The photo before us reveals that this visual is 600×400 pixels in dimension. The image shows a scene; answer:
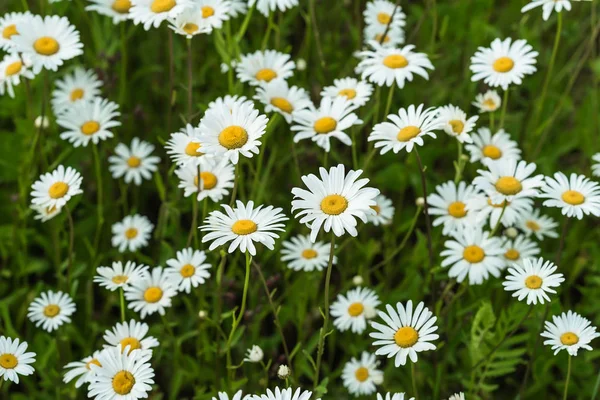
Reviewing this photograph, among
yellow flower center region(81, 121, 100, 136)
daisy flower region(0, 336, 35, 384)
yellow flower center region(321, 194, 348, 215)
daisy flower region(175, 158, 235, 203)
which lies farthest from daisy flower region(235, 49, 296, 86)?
daisy flower region(0, 336, 35, 384)

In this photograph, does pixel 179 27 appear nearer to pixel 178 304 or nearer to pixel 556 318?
pixel 178 304

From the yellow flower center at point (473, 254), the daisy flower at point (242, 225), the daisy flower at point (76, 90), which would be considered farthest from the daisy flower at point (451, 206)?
the daisy flower at point (76, 90)

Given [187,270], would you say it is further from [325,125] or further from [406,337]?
[406,337]

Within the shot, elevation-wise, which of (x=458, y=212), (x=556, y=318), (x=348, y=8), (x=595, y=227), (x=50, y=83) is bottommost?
(x=556, y=318)

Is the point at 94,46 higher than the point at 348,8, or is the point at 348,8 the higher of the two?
the point at 348,8

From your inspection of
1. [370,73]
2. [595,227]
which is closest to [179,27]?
[370,73]

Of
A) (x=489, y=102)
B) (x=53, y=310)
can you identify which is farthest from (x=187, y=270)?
(x=489, y=102)

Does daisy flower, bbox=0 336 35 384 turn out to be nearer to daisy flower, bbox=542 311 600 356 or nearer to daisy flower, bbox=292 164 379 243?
daisy flower, bbox=292 164 379 243
